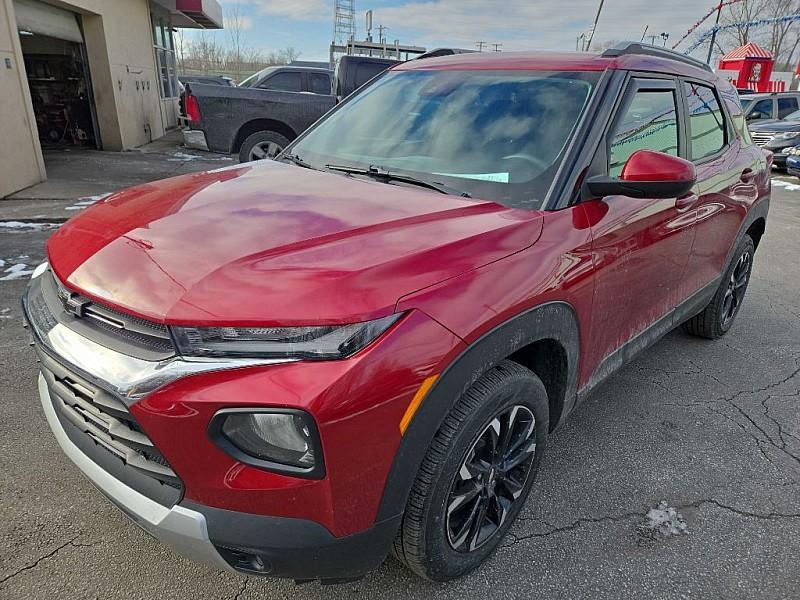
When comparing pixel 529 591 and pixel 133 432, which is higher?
pixel 133 432

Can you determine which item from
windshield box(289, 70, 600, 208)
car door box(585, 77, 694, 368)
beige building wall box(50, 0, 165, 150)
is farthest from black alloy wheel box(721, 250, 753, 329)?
beige building wall box(50, 0, 165, 150)

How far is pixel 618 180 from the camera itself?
2232 mm

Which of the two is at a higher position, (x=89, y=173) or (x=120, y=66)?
(x=120, y=66)

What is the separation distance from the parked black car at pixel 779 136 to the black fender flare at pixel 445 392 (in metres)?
13.9

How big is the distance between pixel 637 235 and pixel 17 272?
5.07 metres

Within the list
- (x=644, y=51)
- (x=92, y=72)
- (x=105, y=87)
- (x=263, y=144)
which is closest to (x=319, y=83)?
(x=263, y=144)

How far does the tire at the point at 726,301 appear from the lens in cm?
394

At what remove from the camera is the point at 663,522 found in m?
2.43

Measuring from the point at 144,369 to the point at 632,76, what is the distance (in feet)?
8.02

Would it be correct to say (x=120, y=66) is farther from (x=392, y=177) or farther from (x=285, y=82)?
(x=392, y=177)

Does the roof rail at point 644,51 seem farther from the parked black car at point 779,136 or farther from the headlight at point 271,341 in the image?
the parked black car at point 779,136

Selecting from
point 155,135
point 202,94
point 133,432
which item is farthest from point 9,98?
point 133,432

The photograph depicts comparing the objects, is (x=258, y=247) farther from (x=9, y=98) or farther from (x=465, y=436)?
(x=9, y=98)

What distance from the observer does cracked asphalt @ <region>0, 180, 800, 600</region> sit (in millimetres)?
2039
